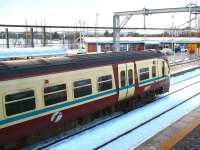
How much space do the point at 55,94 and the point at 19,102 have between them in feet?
5.40

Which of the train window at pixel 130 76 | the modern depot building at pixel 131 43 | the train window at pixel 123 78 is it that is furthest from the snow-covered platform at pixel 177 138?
the modern depot building at pixel 131 43

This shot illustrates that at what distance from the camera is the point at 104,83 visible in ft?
46.0

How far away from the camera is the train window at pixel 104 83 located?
1373 centimetres

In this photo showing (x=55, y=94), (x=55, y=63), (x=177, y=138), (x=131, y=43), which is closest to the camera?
(x=177, y=138)

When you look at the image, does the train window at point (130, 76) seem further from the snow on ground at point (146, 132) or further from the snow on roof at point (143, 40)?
the snow on roof at point (143, 40)

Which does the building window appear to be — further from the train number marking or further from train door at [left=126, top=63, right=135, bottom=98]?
train door at [left=126, top=63, right=135, bottom=98]

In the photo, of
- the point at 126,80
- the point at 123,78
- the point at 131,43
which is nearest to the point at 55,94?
the point at 123,78

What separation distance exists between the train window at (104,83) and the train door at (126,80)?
740 millimetres

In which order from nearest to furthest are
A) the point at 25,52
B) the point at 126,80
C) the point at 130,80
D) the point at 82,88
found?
the point at 82,88, the point at 25,52, the point at 126,80, the point at 130,80

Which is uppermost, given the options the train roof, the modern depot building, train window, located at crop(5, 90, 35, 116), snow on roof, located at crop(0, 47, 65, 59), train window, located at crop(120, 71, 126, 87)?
the modern depot building

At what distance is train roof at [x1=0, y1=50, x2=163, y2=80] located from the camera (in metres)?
10.2

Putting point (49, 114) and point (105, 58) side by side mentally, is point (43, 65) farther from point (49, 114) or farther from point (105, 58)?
point (105, 58)

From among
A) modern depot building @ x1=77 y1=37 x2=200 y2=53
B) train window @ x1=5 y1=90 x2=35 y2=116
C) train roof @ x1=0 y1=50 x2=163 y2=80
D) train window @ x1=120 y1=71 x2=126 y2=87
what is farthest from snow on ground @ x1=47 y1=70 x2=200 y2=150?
modern depot building @ x1=77 y1=37 x2=200 y2=53

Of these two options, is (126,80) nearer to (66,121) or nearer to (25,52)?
(66,121)
